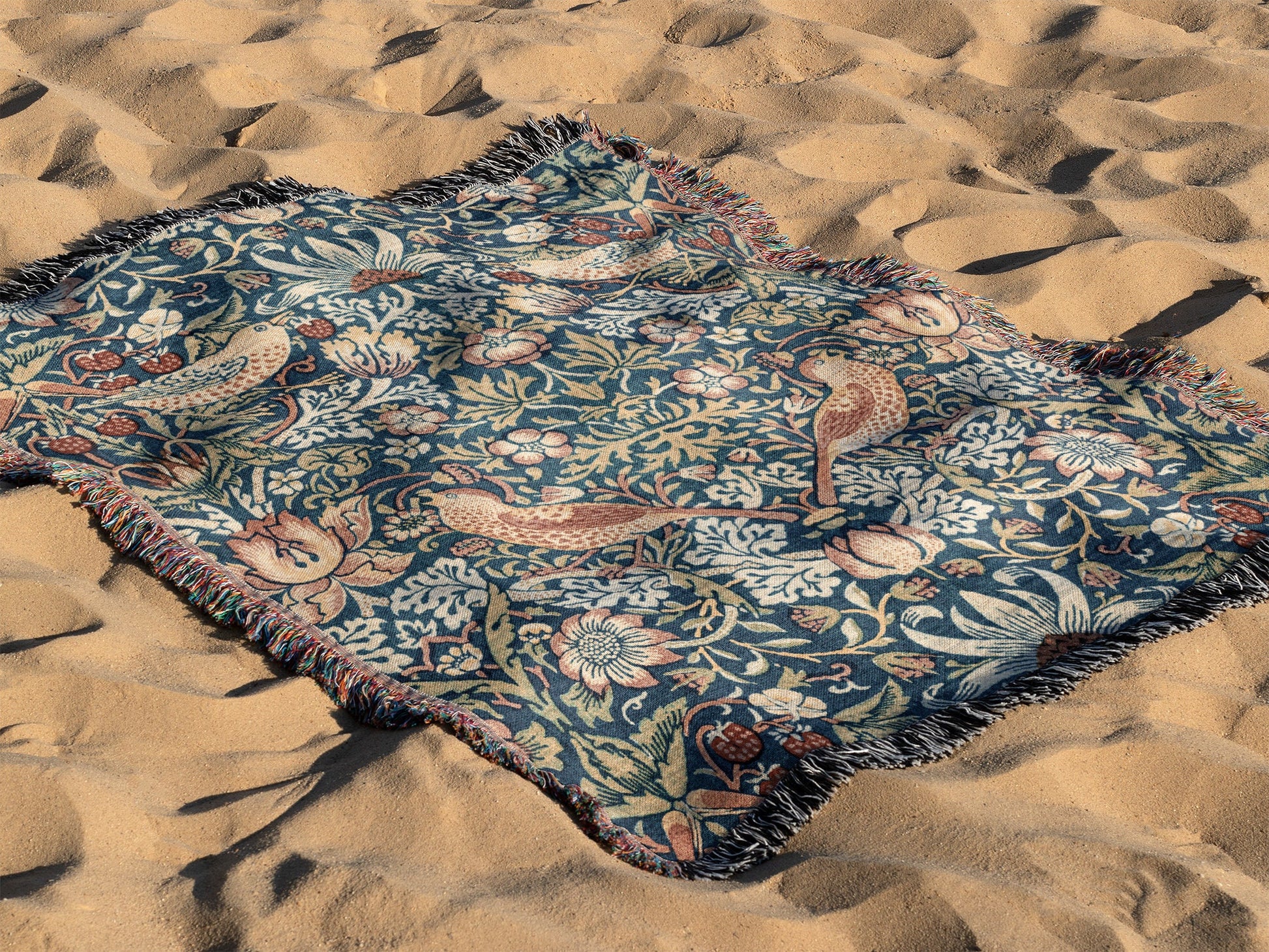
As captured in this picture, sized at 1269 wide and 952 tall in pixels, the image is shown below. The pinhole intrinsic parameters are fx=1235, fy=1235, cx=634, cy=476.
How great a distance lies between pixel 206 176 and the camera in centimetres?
306

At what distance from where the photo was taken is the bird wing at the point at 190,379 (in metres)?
2.26

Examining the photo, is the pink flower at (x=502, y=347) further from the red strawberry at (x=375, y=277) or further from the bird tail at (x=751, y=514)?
the bird tail at (x=751, y=514)

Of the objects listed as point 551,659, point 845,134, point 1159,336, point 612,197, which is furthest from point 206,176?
point 1159,336

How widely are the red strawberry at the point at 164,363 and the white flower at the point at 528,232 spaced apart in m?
0.79

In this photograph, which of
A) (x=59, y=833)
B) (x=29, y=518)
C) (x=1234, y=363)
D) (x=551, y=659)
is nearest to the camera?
(x=59, y=833)

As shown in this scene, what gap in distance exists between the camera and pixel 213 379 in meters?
2.29

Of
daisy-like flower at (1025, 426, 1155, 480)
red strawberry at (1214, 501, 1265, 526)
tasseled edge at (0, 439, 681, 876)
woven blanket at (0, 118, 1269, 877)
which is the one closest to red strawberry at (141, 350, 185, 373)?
woven blanket at (0, 118, 1269, 877)

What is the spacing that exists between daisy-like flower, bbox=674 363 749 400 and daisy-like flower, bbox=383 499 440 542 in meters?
0.55

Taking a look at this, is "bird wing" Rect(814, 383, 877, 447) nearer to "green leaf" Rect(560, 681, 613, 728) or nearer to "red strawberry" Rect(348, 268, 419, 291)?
"green leaf" Rect(560, 681, 613, 728)

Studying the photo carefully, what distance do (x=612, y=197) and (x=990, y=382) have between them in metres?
1.06

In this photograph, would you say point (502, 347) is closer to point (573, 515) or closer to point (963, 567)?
point (573, 515)

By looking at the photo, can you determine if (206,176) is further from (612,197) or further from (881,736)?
(881,736)

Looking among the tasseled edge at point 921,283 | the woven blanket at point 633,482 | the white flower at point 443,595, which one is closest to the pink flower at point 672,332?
the woven blanket at point 633,482

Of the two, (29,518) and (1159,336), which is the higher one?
(1159,336)
